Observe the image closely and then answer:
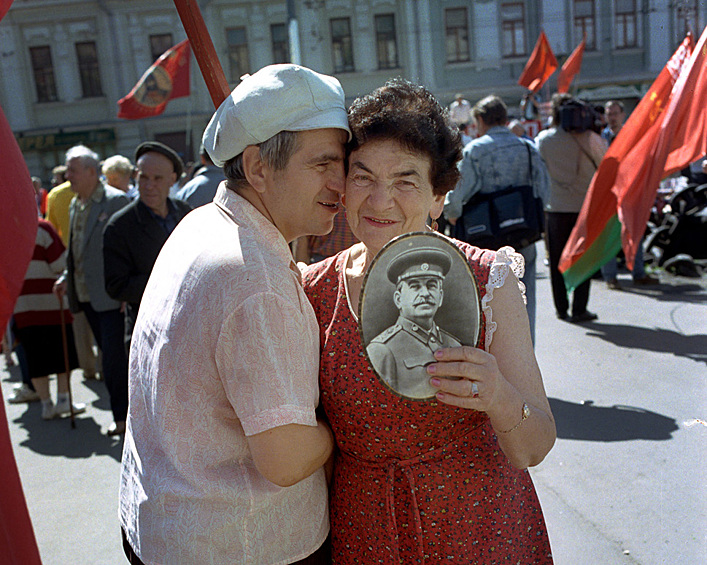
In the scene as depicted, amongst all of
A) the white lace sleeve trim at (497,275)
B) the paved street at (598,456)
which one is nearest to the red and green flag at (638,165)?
the paved street at (598,456)

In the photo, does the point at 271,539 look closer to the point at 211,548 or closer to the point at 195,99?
the point at 211,548

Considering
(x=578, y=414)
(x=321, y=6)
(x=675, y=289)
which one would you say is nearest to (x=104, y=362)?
(x=578, y=414)

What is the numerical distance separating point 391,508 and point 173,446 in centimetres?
54

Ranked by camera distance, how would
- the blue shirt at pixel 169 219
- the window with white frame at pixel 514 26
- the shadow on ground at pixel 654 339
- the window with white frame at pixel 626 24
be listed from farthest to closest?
the window with white frame at pixel 514 26 < the window with white frame at pixel 626 24 < the shadow on ground at pixel 654 339 < the blue shirt at pixel 169 219

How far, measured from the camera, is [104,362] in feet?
Answer: 15.7

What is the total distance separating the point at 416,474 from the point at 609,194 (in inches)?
184

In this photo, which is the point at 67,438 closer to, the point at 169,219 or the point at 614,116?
the point at 169,219

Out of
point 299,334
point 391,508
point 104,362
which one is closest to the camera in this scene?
point 299,334

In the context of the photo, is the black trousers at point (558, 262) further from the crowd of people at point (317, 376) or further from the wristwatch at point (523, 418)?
the wristwatch at point (523, 418)

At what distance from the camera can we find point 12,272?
120cm

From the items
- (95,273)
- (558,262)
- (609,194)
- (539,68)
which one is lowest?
(558,262)

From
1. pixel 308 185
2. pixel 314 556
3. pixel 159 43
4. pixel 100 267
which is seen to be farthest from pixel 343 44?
pixel 314 556

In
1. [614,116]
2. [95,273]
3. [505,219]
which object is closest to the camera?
[505,219]

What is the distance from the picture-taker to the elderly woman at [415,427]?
155 cm
